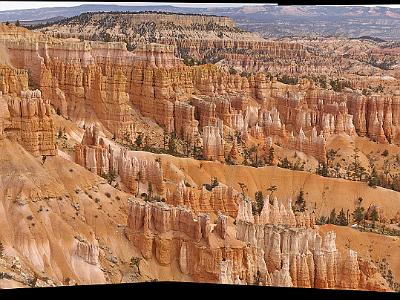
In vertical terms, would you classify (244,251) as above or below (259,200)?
above

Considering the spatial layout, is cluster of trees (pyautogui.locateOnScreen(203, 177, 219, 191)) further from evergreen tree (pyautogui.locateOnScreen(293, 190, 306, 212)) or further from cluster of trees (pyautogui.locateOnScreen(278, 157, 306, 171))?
cluster of trees (pyautogui.locateOnScreen(278, 157, 306, 171))

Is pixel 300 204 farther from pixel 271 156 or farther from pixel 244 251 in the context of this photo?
pixel 244 251

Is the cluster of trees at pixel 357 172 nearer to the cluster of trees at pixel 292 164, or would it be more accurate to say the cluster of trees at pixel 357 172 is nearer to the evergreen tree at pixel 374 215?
the cluster of trees at pixel 292 164

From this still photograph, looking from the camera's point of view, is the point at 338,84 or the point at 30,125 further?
the point at 338,84

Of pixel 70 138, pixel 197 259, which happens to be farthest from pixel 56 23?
pixel 197 259

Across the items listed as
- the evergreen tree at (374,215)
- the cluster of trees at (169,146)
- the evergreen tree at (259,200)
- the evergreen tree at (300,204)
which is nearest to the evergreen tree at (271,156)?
the cluster of trees at (169,146)

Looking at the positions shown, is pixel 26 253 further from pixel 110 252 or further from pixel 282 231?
pixel 282 231

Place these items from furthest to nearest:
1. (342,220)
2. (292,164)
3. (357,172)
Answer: (292,164)
(357,172)
(342,220)

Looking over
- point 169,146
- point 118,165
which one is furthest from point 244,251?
point 169,146

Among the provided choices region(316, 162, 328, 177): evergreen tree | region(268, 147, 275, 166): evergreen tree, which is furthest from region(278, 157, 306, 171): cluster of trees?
region(316, 162, 328, 177): evergreen tree

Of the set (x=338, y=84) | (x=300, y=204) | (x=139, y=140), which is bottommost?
(x=300, y=204)

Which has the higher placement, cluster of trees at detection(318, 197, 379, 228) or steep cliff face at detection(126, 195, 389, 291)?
steep cliff face at detection(126, 195, 389, 291)
